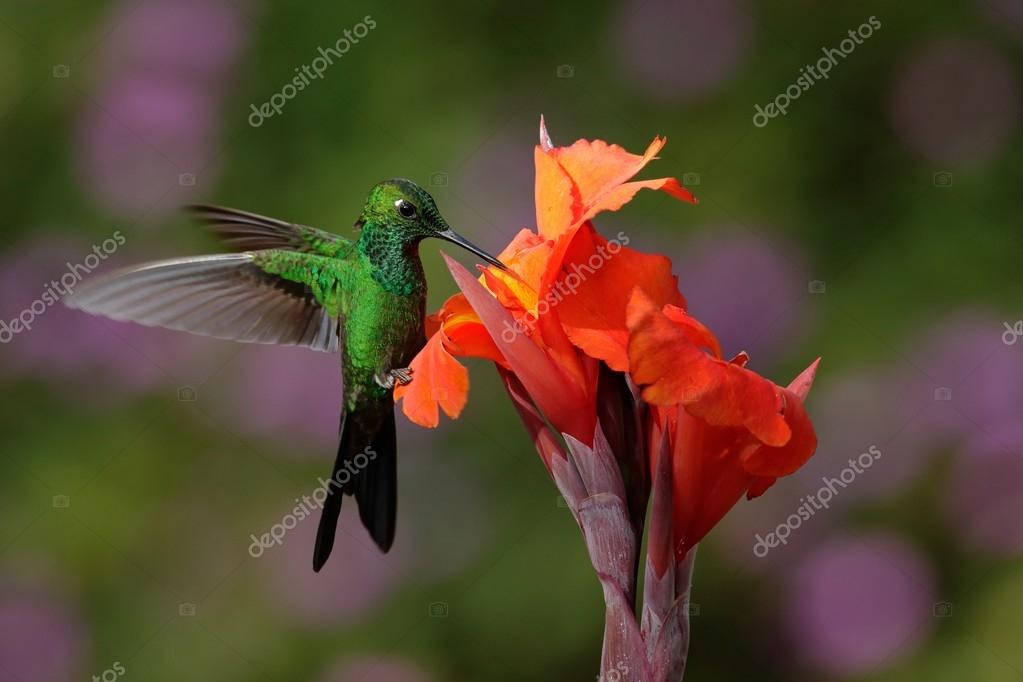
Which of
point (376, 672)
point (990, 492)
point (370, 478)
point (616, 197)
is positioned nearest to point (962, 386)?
point (990, 492)

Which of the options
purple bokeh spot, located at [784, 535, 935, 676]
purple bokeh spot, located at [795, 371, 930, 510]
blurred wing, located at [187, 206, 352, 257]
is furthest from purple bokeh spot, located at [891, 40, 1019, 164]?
blurred wing, located at [187, 206, 352, 257]

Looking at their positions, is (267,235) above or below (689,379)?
above

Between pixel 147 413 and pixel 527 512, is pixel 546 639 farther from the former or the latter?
pixel 147 413

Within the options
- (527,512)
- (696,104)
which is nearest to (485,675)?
(527,512)

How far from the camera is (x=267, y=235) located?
1111 mm

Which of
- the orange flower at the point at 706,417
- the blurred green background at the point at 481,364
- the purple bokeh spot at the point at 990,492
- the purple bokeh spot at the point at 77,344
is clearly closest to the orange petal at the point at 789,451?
the orange flower at the point at 706,417

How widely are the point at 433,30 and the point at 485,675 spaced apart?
1132 millimetres

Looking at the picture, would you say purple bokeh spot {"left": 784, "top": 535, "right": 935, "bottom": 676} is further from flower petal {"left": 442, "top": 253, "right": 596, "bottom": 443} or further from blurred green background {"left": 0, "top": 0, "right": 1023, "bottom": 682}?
flower petal {"left": 442, "top": 253, "right": 596, "bottom": 443}

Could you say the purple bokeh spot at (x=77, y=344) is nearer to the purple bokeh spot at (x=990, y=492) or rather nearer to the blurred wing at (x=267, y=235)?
the blurred wing at (x=267, y=235)

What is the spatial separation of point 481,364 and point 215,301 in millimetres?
923

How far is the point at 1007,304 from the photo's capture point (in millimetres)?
1989

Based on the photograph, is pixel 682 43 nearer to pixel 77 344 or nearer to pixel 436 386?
pixel 77 344

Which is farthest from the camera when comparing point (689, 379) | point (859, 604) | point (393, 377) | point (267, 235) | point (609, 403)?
point (859, 604)

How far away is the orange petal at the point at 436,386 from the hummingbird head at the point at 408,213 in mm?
123
